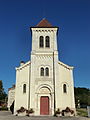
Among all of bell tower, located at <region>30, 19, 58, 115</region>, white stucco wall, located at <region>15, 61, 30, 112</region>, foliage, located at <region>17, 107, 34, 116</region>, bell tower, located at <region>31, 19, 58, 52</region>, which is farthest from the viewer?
bell tower, located at <region>31, 19, 58, 52</region>

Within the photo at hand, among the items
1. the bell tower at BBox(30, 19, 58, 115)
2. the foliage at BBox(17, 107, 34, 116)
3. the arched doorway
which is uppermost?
the bell tower at BBox(30, 19, 58, 115)

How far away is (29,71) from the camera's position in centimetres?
2545

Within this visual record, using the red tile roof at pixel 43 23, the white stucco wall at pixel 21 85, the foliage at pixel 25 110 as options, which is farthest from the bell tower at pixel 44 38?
the foliage at pixel 25 110

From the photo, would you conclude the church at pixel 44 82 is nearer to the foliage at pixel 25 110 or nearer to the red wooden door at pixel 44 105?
the red wooden door at pixel 44 105

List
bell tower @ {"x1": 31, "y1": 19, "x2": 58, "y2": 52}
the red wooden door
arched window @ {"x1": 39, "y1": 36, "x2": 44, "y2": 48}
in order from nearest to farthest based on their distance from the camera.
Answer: the red wooden door, bell tower @ {"x1": 31, "y1": 19, "x2": 58, "y2": 52}, arched window @ {"x1": 39, "y1": 36, "x2": 44, "y2": 48}

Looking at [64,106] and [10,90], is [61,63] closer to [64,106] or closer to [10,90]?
[64,106]

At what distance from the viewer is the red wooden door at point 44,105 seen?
77.0 feet

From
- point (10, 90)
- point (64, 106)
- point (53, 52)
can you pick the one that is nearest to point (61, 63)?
point (53, 52)

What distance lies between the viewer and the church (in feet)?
77.0

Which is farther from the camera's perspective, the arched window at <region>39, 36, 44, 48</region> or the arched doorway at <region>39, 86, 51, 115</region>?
the arched window at <region>39, 36, 44, 48</region>

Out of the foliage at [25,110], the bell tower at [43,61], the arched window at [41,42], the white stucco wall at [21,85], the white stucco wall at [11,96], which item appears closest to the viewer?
the foliage at [25,110]

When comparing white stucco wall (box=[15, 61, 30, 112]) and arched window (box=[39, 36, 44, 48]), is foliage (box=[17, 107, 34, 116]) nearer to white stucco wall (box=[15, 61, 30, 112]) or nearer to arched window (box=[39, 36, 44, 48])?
white stucco wall (box=[15, 61, 30, 112])

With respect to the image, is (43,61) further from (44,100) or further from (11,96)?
(11,96)

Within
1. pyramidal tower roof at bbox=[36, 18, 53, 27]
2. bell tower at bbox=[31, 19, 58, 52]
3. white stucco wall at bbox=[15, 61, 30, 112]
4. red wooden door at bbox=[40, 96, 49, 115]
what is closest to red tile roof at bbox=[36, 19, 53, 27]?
pyramidal tower roof at bbox=[36, 18, 53, 27]
